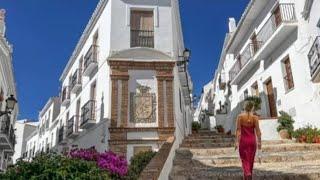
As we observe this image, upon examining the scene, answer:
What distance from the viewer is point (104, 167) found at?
23.5ft

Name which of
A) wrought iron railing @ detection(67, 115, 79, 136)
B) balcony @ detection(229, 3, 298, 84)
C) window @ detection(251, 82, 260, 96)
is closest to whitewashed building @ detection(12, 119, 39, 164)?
wrought iron railing @ detection(67, 115, 79, 136)

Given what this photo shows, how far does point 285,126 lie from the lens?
13.9 meters

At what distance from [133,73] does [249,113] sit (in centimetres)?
866

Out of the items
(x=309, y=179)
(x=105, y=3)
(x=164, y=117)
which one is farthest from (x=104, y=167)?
(x=105, y=3)

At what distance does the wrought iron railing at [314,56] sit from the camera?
11336mm

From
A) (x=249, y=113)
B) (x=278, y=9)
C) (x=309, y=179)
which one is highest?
(x=278, y=9)

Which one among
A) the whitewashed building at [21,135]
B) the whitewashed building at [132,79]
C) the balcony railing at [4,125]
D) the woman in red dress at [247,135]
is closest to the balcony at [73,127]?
the whitewashed building at [132,79]

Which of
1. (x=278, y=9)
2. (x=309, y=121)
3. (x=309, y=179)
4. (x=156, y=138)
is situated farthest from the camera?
(x=278, y=9)

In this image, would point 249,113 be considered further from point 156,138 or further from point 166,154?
point 156,138

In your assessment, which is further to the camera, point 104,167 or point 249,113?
point 104,167

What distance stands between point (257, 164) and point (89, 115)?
9.55 meters

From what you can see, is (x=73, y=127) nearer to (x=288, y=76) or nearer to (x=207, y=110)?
(x=288, y=76)

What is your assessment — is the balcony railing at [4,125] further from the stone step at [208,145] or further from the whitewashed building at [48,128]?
the stone step at [208,145]

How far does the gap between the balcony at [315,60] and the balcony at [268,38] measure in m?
2.46
